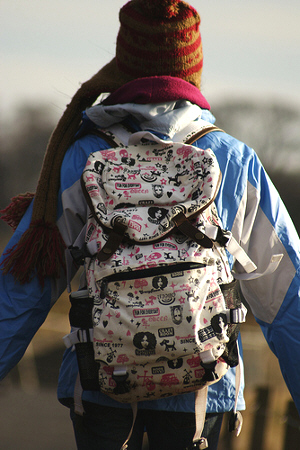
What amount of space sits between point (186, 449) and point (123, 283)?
44cm

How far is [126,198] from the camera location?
1.13 metres

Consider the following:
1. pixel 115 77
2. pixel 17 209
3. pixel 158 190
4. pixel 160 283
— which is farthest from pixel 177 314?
pixel 115 77

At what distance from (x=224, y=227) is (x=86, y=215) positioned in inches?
12.5

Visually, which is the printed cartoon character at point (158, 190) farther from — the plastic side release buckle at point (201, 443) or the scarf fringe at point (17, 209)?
the plastic side release buckle at point (201, 443)

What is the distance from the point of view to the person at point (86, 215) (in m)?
1.21

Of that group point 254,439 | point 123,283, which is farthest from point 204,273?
point 254,439

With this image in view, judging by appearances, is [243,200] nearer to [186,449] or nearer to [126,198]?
[126,198]

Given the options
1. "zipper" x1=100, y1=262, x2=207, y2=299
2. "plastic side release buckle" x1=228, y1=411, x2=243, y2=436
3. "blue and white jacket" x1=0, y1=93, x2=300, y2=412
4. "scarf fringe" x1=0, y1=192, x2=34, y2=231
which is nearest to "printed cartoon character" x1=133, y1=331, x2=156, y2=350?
"zipper" x1=100, y1=262, x2=207, y2=299

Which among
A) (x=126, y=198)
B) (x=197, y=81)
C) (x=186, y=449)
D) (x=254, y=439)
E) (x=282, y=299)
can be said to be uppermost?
(x=197, y=81)

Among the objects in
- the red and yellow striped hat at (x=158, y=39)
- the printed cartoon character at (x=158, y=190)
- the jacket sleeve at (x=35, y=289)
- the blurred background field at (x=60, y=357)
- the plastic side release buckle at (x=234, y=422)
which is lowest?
the blurred background field at (x=60, y=357)

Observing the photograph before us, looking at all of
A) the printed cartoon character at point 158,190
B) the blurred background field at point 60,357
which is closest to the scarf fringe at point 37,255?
the printed cartoon character at point 158,190

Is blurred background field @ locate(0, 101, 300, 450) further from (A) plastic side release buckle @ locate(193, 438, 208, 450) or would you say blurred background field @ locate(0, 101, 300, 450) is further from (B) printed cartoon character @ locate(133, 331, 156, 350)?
(B) printed cartoon character @ locate(133, 331, 156, 350)

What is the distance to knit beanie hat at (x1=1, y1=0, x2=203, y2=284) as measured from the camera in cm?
121

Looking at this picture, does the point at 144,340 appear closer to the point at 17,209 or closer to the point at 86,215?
the point at 86,215
